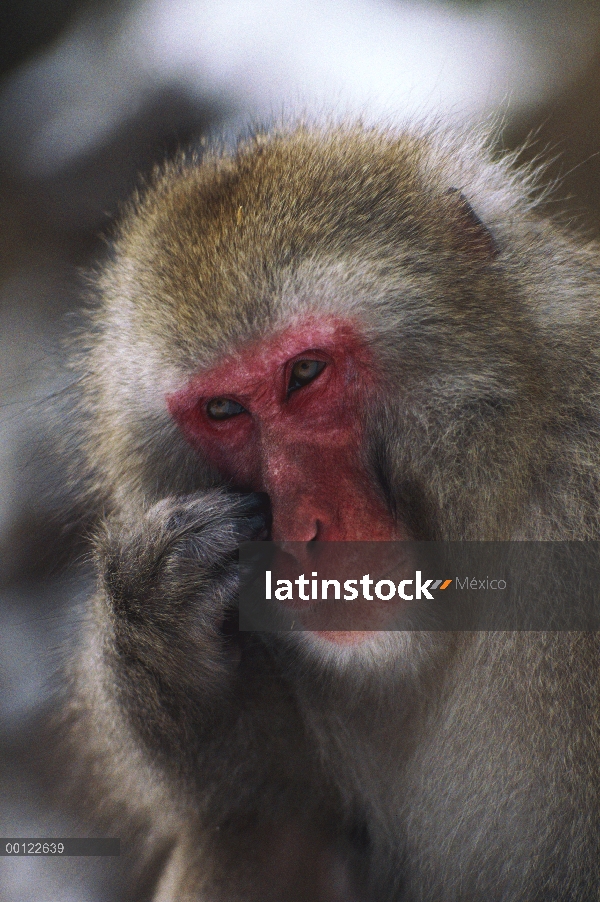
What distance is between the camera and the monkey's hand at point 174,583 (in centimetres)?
124

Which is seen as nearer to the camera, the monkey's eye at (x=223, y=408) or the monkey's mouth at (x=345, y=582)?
the monkey's mouth at (x=345, y=582)

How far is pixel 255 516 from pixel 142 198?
67 centimetres

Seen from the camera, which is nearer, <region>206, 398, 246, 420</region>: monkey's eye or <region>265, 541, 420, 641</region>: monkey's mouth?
<region>265, 541, 420, 641</region>: monkey's mouth

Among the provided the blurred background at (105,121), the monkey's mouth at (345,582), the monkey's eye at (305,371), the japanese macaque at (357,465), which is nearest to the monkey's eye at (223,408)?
the japanese macaque at (357,465)

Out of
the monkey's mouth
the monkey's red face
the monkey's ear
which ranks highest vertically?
the monkey's ear

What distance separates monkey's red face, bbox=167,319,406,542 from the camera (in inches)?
44.2

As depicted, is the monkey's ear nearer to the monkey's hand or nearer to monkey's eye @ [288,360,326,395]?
monkey's eye @ [288,360,326,395]

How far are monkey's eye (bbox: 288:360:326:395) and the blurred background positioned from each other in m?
0.49

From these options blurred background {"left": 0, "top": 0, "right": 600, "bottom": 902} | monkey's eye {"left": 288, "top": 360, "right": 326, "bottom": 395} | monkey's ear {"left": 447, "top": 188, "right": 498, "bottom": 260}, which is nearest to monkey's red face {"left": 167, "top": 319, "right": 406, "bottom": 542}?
monkey's eye {"left": 288, "top": 360, "right": 326, "bottom": 395}

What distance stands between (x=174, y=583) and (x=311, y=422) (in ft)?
1.15

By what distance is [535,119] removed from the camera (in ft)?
4.34

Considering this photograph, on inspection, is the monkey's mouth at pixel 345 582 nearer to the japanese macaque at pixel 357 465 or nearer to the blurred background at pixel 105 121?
the japanese macaque at pixel 357 465

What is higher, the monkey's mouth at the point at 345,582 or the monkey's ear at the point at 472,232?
the monkey's ear at the point at 472,232

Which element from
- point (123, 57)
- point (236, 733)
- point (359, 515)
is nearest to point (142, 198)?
point (123, 57)
